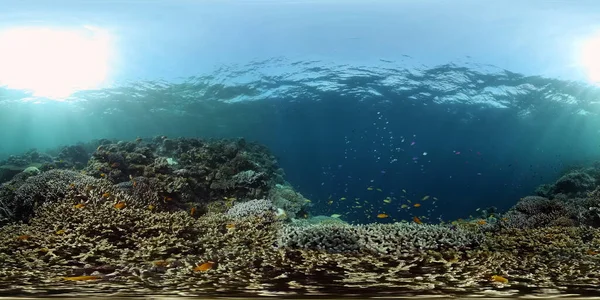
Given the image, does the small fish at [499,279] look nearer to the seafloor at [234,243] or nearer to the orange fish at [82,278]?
the seafloor at [234,243]

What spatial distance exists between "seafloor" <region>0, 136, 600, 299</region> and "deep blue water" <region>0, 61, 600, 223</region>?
3.48 feet

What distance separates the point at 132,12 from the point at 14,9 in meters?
1.77

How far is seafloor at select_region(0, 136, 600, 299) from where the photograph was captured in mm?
3627

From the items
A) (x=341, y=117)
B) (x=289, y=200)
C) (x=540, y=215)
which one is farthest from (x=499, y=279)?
(x=341, y=117)

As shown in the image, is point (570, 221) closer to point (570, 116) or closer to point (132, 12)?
point (570, 116)

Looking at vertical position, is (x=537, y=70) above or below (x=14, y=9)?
below

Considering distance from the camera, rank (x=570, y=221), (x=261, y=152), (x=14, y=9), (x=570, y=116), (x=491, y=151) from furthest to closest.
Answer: (x=491, y=151)
(x=570, y=116)
(x=261, y=152)
(x=14, y=9)
(x=570, y=221)

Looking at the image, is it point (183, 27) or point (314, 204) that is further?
point (314, 204)

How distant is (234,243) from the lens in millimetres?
4645

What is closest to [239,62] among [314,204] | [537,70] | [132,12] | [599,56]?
[132,12]

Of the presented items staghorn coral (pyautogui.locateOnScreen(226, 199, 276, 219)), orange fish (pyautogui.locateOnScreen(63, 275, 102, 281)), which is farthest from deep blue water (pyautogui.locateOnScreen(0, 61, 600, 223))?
orange fish (pyautogui.locateOnScreen(63, 275, 102, 281))

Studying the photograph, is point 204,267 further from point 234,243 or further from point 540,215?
point 540,215

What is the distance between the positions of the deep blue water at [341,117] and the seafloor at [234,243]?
3.48 feet

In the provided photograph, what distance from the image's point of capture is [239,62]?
20.2 feet
